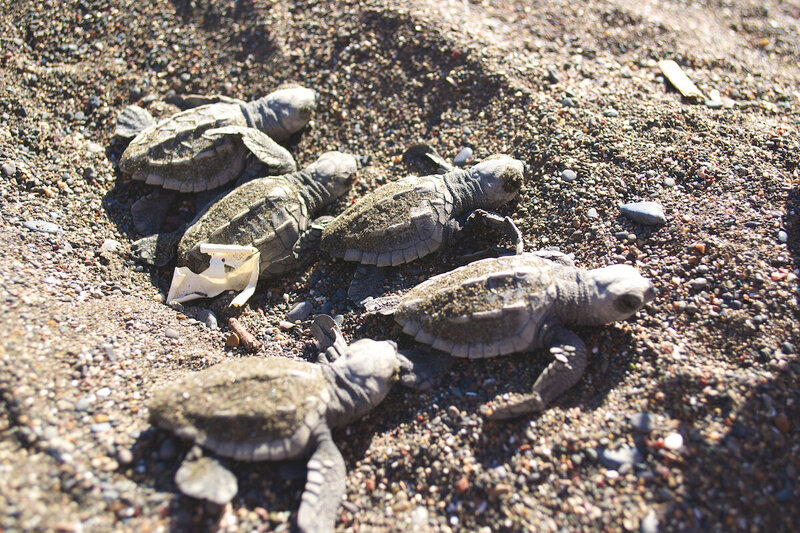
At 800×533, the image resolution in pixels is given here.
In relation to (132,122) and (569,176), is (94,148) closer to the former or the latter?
(132,122)

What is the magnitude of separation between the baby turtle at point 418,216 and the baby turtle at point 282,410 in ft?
3.11

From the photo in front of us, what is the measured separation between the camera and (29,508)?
267cm

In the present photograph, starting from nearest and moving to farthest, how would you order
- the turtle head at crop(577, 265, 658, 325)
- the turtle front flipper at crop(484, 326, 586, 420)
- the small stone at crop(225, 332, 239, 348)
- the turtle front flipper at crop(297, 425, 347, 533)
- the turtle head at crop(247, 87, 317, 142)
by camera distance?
the turtle front flipper at crop(297, 425, 347, 533) < the turtle front flipper at crop(484, 326, 586, 420) < the turtle head at crop(577, 265, 658, 325) < the small stone at crop(225, 332, 239, 348) < the turtle head at crop(247, 87, 317, 142)

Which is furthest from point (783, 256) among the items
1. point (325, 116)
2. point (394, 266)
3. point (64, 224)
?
point (64, 224)

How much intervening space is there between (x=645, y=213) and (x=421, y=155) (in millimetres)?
2120

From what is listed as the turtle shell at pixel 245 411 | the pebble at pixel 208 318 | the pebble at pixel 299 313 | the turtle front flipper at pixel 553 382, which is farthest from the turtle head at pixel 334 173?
the turtle front flipper at pixel 553 382

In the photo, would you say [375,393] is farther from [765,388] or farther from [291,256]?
[765,388]

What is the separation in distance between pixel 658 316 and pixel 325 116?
3.78 metres

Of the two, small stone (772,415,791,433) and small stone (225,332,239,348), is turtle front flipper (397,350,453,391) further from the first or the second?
small stone (772,415,791,433)

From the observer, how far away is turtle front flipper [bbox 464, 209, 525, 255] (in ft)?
13.5

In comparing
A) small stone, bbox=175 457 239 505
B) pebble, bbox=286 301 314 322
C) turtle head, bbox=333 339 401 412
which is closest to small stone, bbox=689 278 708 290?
turtle head, bbox=333 339 401 412

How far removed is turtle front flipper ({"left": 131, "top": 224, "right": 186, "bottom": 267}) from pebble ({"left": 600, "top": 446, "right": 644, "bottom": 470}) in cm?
371

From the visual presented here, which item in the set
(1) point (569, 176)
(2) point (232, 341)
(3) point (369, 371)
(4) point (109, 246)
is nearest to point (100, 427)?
(2) point (232, 341)

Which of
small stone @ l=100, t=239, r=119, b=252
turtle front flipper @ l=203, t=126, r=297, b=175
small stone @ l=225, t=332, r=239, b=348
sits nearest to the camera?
small stone @ l=225, t=332, r=239, b=348
